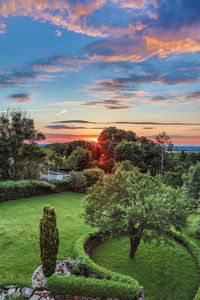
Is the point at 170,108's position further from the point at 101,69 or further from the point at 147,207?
the point at 147,207

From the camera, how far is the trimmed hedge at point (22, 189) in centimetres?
2242

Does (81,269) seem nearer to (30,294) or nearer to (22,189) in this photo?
(30,294)

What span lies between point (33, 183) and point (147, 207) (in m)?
18.8

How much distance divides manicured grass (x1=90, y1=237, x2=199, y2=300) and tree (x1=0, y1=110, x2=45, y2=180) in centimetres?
1988

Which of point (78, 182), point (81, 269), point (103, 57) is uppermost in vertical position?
point (103, 57)

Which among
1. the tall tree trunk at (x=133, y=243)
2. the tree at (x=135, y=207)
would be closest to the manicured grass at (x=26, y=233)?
the tree at (x=135, y=207)

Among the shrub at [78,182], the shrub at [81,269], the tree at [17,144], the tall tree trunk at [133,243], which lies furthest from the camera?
the shrub at [78,182]

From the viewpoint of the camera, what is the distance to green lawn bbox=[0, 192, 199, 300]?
8883 mm

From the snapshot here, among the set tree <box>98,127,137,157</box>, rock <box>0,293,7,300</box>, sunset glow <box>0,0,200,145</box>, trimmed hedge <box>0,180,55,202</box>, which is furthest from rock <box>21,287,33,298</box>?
tree <box>98,127,137,157</box>

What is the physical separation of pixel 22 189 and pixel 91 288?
18576 mm

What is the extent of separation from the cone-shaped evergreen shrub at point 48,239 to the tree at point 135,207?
109 inches

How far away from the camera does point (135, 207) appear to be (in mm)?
8984

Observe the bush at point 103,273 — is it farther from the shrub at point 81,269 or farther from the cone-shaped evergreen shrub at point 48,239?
the cone-shaped evergreen shrub at point 48,239

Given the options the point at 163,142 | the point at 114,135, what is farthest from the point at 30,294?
the point at 114,135
